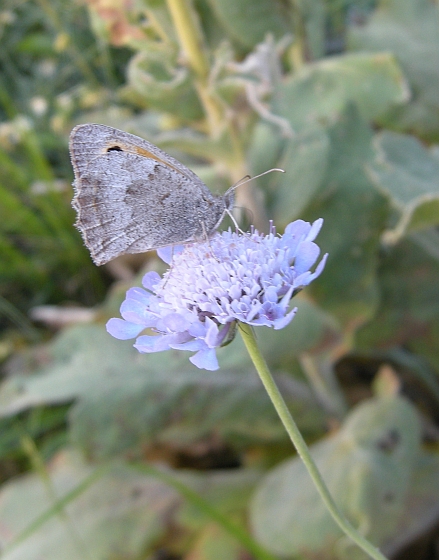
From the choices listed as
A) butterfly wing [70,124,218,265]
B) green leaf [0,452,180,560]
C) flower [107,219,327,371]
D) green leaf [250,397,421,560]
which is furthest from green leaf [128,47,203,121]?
green leaf [0,452,180,560]


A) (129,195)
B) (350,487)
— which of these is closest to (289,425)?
(129,195)

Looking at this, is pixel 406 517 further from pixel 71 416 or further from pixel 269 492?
pixel 71 416

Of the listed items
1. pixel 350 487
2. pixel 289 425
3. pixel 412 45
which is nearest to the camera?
pixel 289 425

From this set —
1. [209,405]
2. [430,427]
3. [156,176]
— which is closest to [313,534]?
[209,405]

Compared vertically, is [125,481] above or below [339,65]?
below

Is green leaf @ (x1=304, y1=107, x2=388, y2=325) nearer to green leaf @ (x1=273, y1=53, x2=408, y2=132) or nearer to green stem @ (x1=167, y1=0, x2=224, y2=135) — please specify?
green leaf @ (x1=273, y1=53, x2=408, y2=132)

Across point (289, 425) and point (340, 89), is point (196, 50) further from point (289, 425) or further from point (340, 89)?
point (289, 425)

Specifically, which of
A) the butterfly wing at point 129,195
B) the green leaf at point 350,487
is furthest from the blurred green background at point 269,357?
the butterfly wing at point 129,195

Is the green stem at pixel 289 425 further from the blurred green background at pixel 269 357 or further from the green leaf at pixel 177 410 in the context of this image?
the green leaf at pixel 177 410
